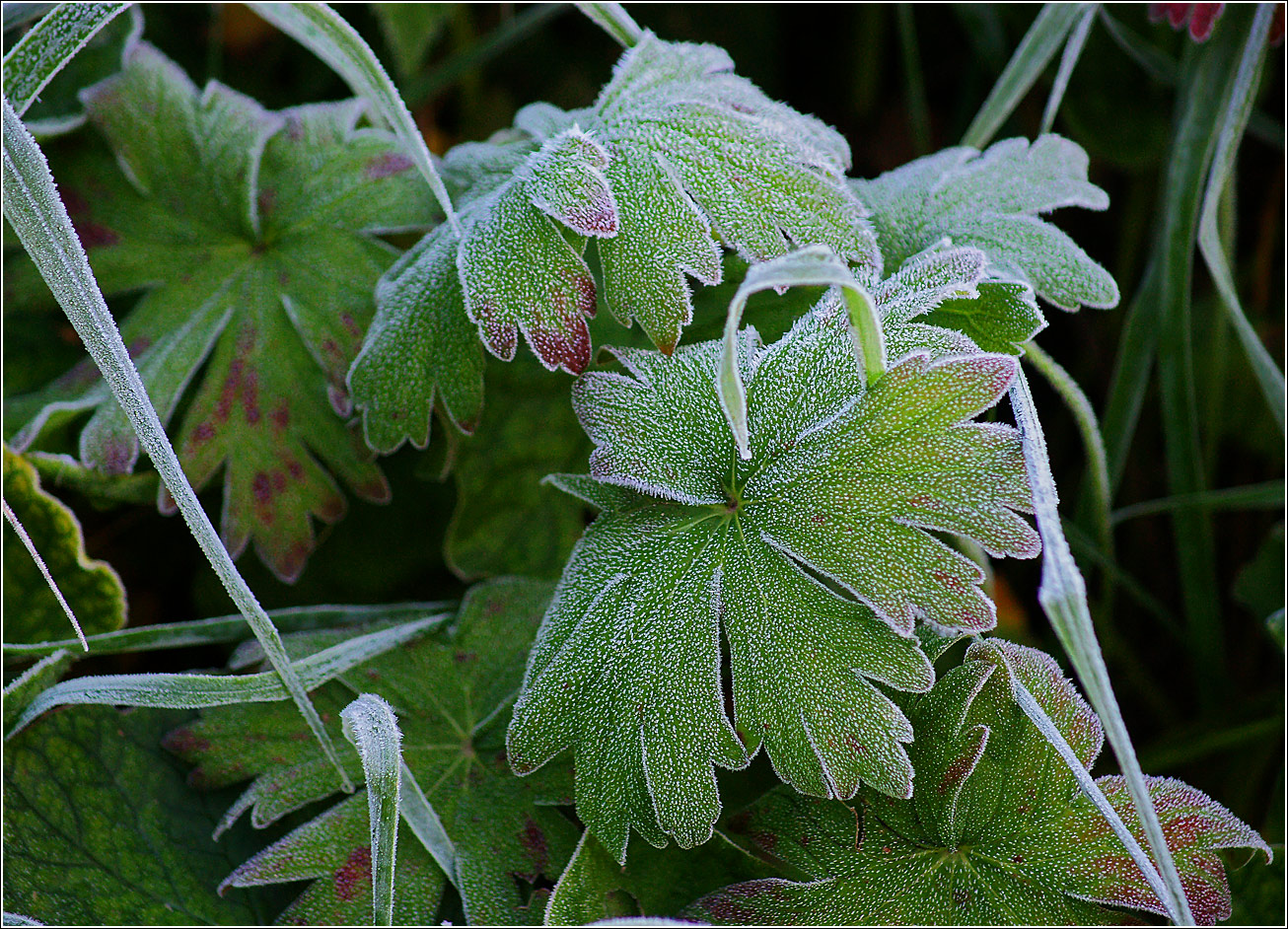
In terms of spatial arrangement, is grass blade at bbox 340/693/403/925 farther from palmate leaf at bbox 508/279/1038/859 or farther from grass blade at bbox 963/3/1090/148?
grass blade at bbox 963/3/1090/148

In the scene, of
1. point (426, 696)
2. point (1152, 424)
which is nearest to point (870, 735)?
point (426, 696)

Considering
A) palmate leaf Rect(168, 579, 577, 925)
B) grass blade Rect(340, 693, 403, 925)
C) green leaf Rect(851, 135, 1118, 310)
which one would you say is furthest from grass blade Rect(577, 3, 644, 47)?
grass blade Rect(340, 693, 403, 925)

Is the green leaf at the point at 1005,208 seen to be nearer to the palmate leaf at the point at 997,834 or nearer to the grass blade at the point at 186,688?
the palmate leaf at the point at 997,834

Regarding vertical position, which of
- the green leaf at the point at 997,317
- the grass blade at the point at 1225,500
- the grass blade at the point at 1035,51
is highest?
the grass blade at the point at 1035,51

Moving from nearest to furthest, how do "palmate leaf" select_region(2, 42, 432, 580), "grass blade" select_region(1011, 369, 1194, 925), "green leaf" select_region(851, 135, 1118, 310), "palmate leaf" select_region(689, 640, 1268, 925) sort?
"grass blade" select_region(1011, 369, 1194, 925) < "palmate leaf" select_region(689, 640, 1268, 925) < "green leaf" select_region(851, 135, 1118, 310) < "palmate leaf" select_region(2, 42, 432, 580)

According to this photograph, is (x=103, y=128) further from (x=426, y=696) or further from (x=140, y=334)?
(x=426, y=696)

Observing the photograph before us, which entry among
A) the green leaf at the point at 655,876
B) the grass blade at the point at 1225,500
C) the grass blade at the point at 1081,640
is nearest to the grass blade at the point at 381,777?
the green leaf at the point at 655,876

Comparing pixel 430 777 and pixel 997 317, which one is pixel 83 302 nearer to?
pixel 430 777

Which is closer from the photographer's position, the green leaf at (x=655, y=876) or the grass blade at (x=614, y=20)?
the green leaf at (x=655, y=876)
